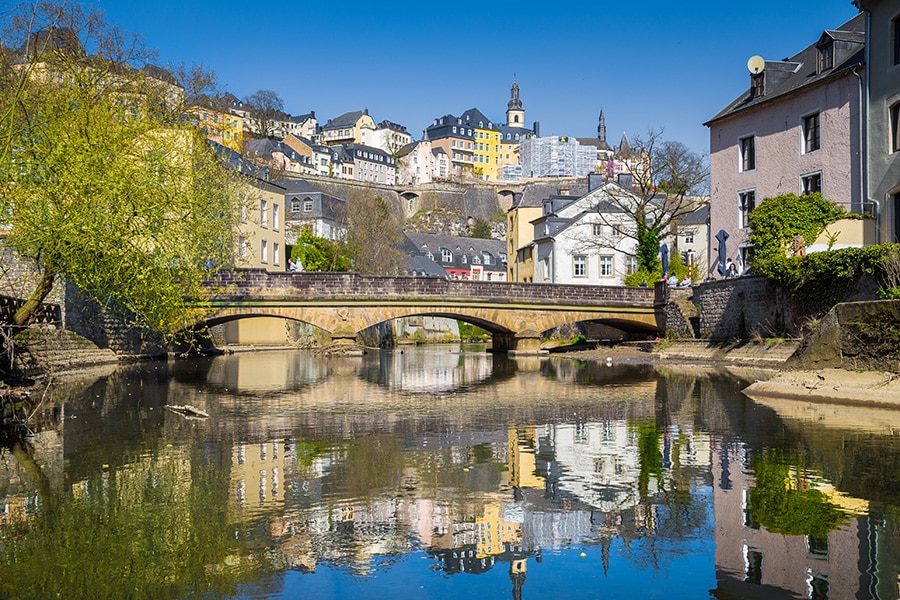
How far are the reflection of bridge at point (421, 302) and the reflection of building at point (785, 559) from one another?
3002cm

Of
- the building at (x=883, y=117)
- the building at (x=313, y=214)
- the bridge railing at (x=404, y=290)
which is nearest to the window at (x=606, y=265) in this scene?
the bridge railing at (x=404, y=290)

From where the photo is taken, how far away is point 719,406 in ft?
60.6

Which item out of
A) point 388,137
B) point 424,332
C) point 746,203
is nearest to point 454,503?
point 746,203

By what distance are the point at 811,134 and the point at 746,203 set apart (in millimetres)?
4573

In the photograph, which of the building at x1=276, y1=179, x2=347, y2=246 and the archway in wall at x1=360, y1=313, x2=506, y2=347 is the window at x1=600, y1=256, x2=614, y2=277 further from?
the building at x1=276, y1=179, x2=347, y2=246

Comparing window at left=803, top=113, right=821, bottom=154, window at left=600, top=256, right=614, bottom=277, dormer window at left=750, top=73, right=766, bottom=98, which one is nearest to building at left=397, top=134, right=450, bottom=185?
window at left=600, top=256, right=614, bottom=277

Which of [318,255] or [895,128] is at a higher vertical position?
[895,128]

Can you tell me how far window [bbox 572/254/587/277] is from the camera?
6238cm

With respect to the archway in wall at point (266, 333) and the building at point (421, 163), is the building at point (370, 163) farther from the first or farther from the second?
the archway in wall at point (266, 333)

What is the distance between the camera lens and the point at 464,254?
3959 inches

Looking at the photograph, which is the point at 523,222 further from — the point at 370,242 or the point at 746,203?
the point at 746,203

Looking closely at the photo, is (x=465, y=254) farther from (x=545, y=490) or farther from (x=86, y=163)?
(x=545, y=490)

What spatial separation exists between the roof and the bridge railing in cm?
892

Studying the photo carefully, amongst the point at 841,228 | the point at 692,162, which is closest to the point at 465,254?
the point at 692,162
